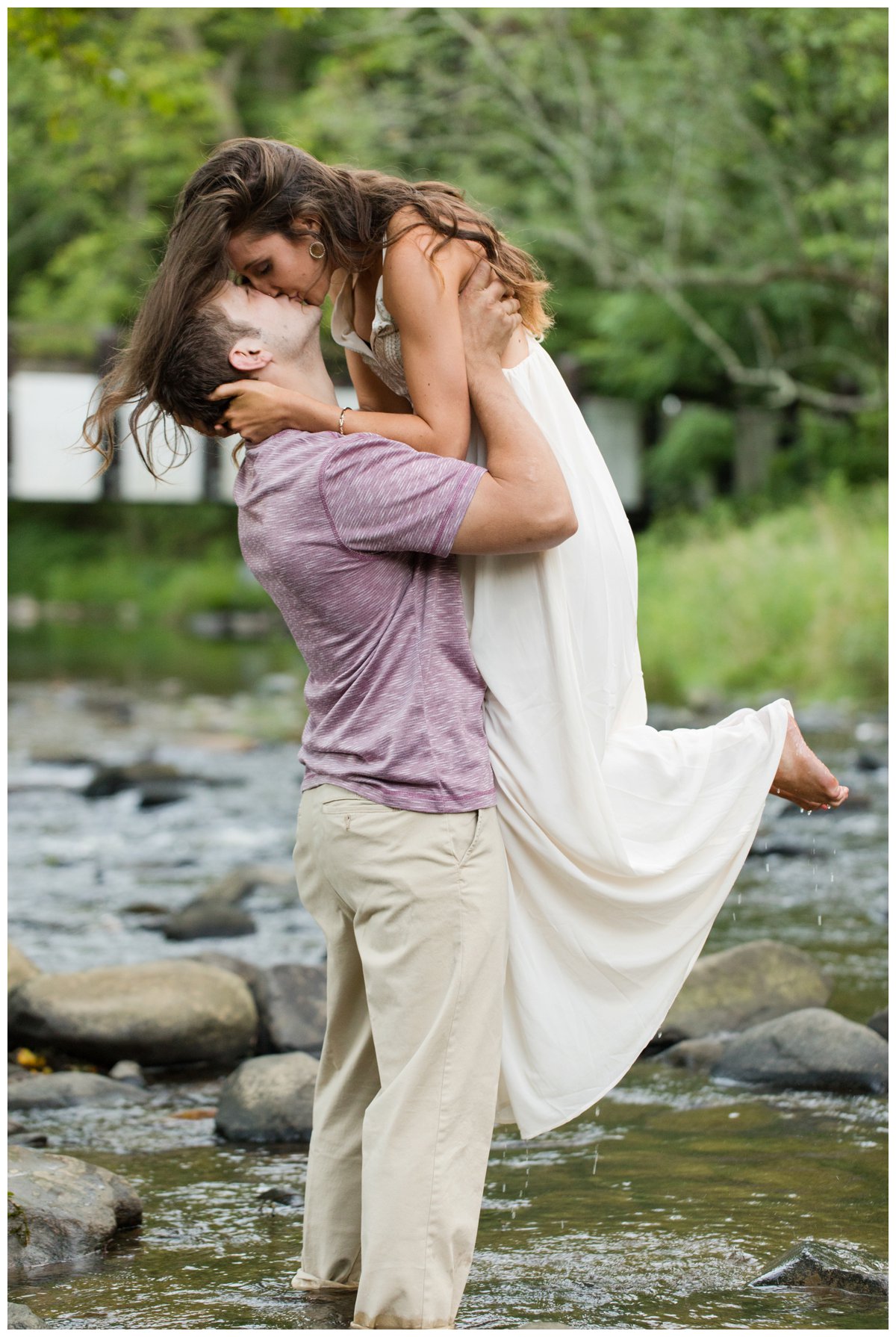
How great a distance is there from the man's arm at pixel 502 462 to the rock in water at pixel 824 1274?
1.63 m

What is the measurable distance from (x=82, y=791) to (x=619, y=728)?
27.2 feet

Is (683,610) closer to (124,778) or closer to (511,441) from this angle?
(124,778)

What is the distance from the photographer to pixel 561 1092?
9.00 ft

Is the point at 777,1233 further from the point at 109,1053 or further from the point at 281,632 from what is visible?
the point at 281,632

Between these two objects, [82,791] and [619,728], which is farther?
[82,791]

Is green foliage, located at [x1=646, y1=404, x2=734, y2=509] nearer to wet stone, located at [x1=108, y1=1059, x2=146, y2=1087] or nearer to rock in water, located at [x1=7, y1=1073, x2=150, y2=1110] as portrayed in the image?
wet stone, located at [x1=108, y1=1059, x2=146, y2=1087]

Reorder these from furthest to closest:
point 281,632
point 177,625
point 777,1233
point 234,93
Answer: point 234,93
point 177,625
point 281,632
point 777,1233

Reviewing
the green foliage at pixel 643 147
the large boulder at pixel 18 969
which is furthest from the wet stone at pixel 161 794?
the green foliage at pixel 643 147

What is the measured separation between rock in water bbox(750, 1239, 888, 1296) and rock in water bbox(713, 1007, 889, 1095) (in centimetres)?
130

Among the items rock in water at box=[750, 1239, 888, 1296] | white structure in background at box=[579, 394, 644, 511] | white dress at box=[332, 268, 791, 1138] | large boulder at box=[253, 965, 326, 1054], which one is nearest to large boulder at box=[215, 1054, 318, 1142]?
large boulder at box=[253, 965, 326, 1054]

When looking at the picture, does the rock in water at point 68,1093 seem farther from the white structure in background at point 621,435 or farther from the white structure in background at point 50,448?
the white structure in background at point 50,448

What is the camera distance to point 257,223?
2.60 meters

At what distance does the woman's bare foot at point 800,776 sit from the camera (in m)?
2.86

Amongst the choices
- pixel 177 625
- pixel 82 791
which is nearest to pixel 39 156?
pixel 177 625
